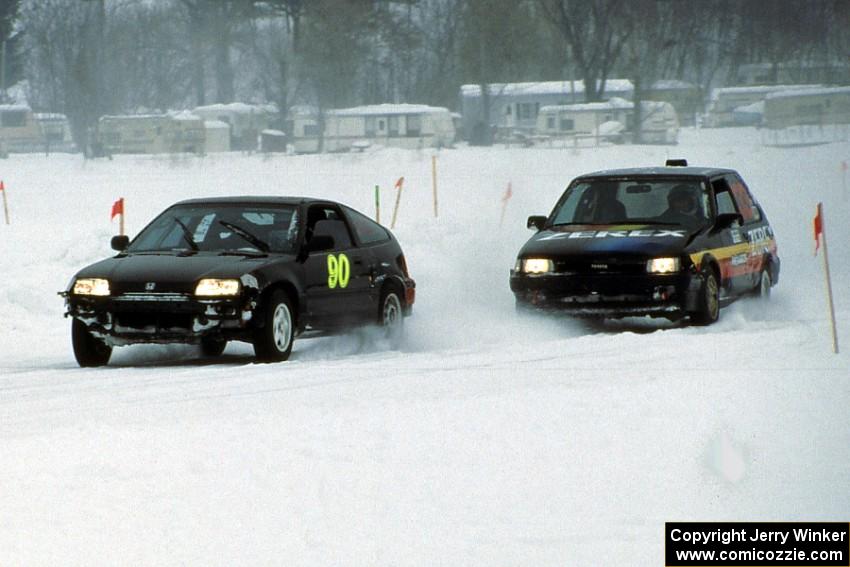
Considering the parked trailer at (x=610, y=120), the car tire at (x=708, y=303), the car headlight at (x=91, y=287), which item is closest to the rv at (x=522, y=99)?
the parked trailer at (x=610, y=120)

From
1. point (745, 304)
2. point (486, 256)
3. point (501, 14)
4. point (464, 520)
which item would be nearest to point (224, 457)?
point (464, 520)

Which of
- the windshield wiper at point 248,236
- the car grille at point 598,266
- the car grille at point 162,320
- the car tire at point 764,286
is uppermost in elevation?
the windshield wiper at point 248,236

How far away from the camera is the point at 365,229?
13703mm

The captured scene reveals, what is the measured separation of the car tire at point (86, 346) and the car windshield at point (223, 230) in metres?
0.85

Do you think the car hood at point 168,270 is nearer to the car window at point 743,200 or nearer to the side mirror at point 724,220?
the side mirror at point 724,220

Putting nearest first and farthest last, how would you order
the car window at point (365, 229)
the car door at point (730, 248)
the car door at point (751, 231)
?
the car window at point (365, 229), the car door at point (730, 248), the car door at point (751, 231)

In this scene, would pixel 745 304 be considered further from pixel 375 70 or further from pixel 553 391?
pixel 375 70

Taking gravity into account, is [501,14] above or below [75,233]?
above

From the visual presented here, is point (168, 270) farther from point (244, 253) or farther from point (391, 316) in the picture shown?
point (391, 316)

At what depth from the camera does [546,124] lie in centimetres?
8406

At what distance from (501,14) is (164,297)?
7931 cm

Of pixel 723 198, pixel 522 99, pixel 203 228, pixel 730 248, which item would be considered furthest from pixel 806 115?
pixel 203 228

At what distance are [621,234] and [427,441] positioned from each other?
6.53 metres

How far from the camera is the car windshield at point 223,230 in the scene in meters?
12.4
